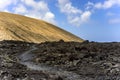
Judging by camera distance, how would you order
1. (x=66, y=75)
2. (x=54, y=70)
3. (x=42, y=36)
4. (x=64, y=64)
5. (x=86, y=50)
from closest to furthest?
(x=66, y=75), (x=54, y=70), (x=64, y=64), (x=86, y=50), (x=42, y=36)

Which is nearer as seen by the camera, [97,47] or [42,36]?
[97,47]

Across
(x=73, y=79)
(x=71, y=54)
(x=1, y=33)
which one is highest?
(x=1, y=33)

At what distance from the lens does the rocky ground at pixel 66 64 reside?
26484mm

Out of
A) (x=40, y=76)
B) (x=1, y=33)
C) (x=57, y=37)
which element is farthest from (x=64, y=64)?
(x=57, y=37)

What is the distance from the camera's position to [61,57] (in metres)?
36.7

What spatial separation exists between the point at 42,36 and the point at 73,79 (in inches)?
2768

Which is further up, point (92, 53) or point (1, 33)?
point (1, 33)

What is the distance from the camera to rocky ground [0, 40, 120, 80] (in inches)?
1043

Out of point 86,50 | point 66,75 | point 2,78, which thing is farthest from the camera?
point 86,50

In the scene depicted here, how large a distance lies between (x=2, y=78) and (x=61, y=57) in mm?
12084

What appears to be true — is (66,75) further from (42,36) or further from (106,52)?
(42,36)

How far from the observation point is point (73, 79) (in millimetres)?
26000

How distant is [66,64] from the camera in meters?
33.4

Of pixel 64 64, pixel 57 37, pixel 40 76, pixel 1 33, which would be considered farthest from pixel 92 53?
pixel 57 37
